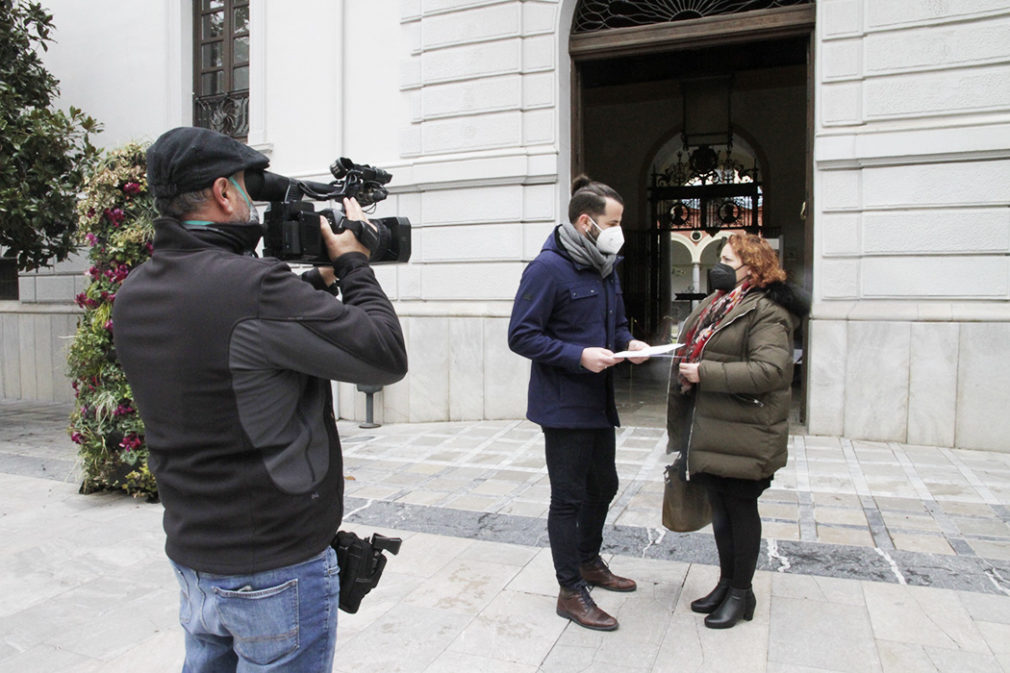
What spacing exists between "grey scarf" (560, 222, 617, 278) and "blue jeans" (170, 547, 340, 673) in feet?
6.42

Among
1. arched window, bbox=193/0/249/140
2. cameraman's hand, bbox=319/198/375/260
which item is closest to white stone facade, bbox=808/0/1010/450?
cameraman's hand, bbox=319/198/375/260

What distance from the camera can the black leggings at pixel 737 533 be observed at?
324cm

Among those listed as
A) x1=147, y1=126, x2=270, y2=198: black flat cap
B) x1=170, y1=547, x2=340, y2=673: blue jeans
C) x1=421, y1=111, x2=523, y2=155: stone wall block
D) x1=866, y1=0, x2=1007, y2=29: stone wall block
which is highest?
x1=866, y1=0, x2=1007, y2=29: stone wall block

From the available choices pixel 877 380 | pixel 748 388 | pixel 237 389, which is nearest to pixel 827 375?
pixel 877 380

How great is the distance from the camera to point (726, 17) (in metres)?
7.66

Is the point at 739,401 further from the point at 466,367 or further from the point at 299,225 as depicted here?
the point at 466,367

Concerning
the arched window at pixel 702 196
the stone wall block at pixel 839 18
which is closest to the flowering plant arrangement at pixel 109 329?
the stone wall block at pixel 839 18

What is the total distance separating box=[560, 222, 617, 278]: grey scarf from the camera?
3.38m

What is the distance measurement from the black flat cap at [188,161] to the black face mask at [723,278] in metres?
2.23

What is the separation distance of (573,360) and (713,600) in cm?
128

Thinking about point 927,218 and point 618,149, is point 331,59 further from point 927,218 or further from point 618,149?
point 618,149

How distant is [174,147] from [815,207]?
6.62 metres

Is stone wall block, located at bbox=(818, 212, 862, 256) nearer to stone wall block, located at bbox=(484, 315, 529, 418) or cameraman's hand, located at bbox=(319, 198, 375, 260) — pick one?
stone wall block, located at bbox=(484, 315, 529, 418)

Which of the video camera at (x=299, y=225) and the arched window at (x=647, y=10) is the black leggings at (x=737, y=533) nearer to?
the video camera at (x=299, y=225)
